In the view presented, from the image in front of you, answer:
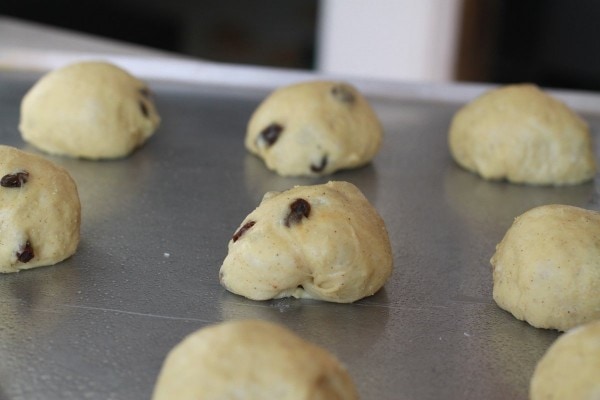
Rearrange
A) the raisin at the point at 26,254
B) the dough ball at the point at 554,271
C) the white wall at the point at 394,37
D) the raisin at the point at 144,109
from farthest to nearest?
the white wall at the point at 394,37 < the raisin at the point at 144,109 < the raisin at the point at 26,254 < the dough ball at the point at 554,271

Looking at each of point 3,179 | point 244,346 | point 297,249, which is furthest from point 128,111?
point 244,346

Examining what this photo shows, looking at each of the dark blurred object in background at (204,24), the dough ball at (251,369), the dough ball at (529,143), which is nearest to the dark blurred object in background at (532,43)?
the dark blurred object in background at (204,24)

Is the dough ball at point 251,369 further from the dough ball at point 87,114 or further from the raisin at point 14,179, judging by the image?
the dough ball at point 87,114

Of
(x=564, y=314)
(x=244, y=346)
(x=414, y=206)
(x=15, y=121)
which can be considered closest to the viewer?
(x=244, y=346)

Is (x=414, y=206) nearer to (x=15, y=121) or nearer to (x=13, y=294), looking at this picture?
(x=13, y=294)

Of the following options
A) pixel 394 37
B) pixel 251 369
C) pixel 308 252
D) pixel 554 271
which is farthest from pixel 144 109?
pixel 394 37

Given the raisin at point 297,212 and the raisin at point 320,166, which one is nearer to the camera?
the raisin at point 297,212

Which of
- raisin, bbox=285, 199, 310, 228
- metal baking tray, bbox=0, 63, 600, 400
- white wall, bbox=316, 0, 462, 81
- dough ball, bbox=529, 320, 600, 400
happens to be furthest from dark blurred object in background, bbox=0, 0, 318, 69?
dough ball, bbox=529, 320, 600, 400
